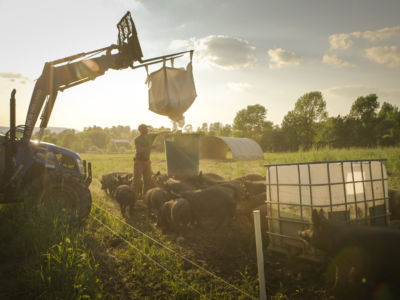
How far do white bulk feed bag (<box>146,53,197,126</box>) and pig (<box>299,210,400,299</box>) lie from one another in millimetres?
5662

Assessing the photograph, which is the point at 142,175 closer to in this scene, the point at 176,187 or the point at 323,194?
the point at 176,187

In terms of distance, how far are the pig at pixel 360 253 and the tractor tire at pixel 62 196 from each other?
5.09 metres

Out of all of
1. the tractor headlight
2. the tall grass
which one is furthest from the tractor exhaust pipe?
the tall grass

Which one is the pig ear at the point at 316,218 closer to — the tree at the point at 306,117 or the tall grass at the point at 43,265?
the tall grass at the point at 43,265

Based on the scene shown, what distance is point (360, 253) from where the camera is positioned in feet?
10.4

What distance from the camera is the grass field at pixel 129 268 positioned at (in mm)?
3375

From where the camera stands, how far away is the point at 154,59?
8.63m

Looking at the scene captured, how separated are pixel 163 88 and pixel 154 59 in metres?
1.18

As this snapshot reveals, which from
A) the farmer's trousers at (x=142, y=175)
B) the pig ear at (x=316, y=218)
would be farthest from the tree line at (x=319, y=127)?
the pig ear at (x=316, y=218)

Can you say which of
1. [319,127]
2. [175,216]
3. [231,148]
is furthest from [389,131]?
[175,216]

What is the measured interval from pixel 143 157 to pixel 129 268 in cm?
526

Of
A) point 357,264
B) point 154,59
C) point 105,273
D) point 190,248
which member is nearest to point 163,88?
point 154,59

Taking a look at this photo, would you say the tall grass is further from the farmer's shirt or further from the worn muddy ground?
the farmer's shirt

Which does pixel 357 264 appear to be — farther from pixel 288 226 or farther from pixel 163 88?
pixel 163 88
